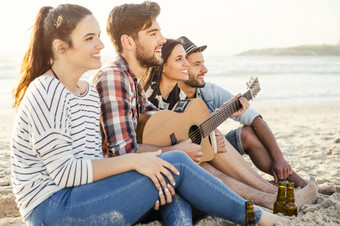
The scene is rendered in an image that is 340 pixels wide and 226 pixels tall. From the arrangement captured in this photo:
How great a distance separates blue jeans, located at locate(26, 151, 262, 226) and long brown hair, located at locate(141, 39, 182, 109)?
1.62 m

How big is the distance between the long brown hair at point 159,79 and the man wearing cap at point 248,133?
342mm

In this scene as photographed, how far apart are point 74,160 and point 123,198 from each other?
1.13 feet

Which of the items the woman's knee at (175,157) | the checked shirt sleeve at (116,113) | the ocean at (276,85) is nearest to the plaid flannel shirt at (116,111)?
the checked shirt sleeve at (116,113)

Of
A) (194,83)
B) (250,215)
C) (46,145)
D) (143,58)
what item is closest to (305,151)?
(194,83)

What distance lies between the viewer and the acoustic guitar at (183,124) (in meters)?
3.36

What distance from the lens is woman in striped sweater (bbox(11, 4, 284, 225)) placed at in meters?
2.32

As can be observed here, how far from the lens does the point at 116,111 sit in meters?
3.05

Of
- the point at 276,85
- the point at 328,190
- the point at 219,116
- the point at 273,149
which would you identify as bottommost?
the point at 276,85

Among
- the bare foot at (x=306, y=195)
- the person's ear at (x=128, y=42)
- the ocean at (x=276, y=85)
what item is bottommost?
the ocean at (x=276, y=85)

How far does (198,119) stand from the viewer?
3.85m

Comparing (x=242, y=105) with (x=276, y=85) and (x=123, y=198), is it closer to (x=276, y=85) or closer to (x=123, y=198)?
(x=123, y=198)

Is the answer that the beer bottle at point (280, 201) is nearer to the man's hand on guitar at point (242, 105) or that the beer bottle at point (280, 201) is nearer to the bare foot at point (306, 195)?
the bare foot at point (306, 195)

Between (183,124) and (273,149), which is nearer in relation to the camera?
(183,124)

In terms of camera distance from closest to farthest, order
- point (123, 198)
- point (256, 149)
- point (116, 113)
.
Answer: point (123, 198) → point (116, 113) → point (256, 149)
